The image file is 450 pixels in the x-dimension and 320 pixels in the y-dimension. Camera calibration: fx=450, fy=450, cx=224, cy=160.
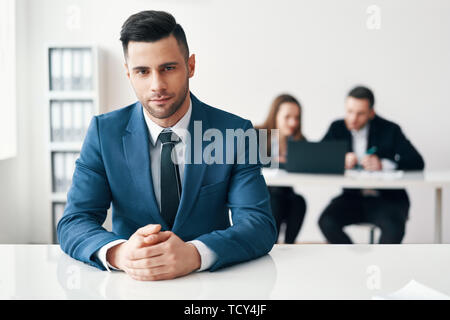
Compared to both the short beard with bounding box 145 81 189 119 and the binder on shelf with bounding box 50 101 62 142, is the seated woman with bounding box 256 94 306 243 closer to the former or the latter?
the binder on shelf with bounding box 50 101 62 142

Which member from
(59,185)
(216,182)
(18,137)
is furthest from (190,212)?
→ (18,137)

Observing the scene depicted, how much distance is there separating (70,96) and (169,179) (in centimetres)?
248

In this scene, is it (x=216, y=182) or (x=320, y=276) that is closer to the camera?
(x=320, y=276)

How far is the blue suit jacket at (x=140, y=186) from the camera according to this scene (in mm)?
1163

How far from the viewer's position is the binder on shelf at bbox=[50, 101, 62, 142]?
3.46m

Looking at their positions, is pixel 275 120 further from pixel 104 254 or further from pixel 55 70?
pixel 104 254

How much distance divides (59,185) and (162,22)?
8.91 ft

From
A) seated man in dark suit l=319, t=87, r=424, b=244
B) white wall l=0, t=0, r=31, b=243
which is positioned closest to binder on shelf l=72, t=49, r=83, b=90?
white wall l=0, t=0, r=31, b=243

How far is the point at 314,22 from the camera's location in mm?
3846

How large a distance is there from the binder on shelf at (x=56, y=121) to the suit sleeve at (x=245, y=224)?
2.59m

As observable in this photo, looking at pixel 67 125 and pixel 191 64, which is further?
pixel 67 125

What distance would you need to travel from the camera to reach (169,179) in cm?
124

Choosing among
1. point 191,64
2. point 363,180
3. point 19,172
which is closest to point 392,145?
point 363,180
